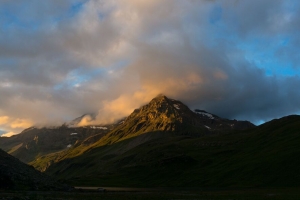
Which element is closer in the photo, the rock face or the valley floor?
the valley floor

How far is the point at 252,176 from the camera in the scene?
166 metres

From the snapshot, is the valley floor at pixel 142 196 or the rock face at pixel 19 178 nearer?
the valley floor at pixel 142 196

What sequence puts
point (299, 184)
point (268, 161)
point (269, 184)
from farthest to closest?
point (268, 161), point (269, 184), point (299, 184)

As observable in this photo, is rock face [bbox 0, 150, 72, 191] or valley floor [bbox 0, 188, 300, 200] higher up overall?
rock face [bbox 0, 150, 72, 191]

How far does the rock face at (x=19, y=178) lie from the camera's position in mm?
88750

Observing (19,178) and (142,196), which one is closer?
(142,196)

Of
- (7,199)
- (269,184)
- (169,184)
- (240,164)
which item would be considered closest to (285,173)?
(269,184)

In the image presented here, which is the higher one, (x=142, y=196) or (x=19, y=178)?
(x=19, y=178)

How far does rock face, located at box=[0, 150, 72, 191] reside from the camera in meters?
88.8

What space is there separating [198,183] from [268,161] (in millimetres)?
41606

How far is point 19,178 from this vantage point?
92938 millimetres

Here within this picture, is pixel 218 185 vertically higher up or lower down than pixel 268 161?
lower down

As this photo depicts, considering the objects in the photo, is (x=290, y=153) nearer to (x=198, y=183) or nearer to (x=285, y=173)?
(x=285, y=173)

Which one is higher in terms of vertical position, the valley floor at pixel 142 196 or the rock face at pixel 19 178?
the rock face at pixel 19 178
